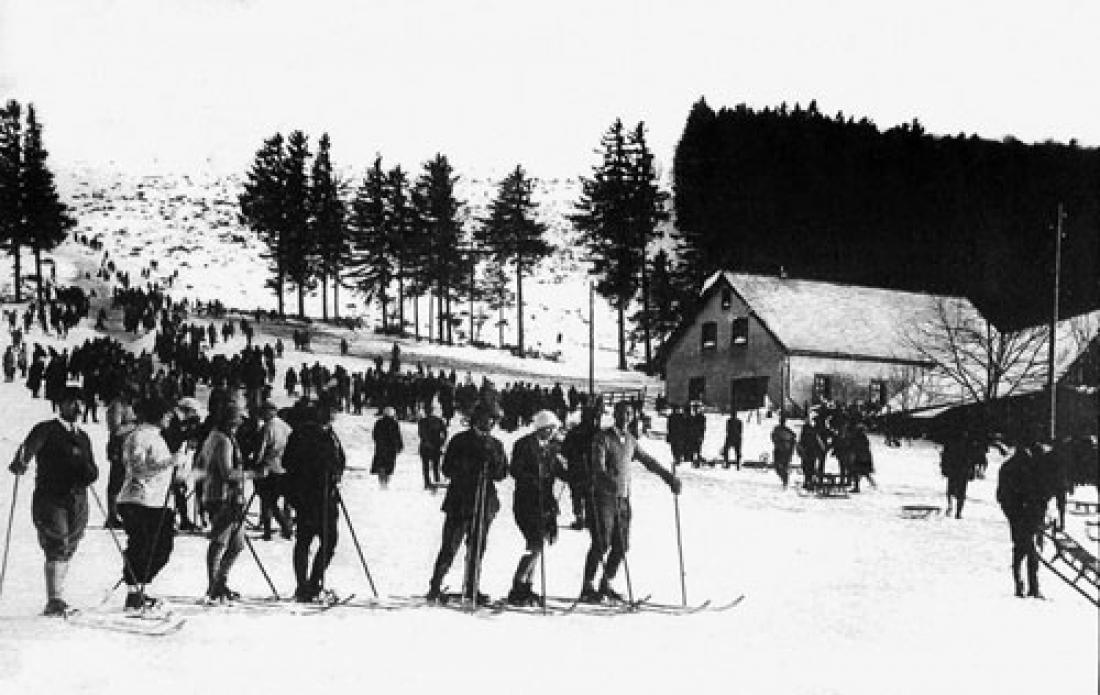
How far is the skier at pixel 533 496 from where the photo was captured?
8609 mm

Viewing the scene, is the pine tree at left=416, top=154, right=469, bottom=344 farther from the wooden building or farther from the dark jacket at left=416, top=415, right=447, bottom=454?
the dark jacket at left=416, top=415, right=447, bottom=454

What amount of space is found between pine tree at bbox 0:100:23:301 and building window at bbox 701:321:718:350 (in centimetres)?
2217

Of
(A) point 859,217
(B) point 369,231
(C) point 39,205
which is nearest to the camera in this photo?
(C) point 39,205

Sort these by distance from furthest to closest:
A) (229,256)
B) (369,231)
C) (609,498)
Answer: (229,256), (369,231), (609,498)

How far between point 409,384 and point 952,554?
18382mm

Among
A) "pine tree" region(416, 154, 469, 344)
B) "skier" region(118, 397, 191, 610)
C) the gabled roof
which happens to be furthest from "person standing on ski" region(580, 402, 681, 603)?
"pine tree" region(416, 154, 469, 344)

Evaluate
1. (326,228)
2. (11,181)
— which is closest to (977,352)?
(11,181)

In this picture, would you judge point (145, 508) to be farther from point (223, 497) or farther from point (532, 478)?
point (532, 478)

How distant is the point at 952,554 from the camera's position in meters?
12.3

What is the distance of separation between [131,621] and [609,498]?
3536 mm

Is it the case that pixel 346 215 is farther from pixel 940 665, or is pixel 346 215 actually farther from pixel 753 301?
pixel 940 665

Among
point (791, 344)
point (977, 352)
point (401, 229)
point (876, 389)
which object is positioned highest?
point (401, 229)

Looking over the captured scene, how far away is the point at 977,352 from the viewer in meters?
36.2

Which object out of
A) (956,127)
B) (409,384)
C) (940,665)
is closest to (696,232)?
(409,384)
